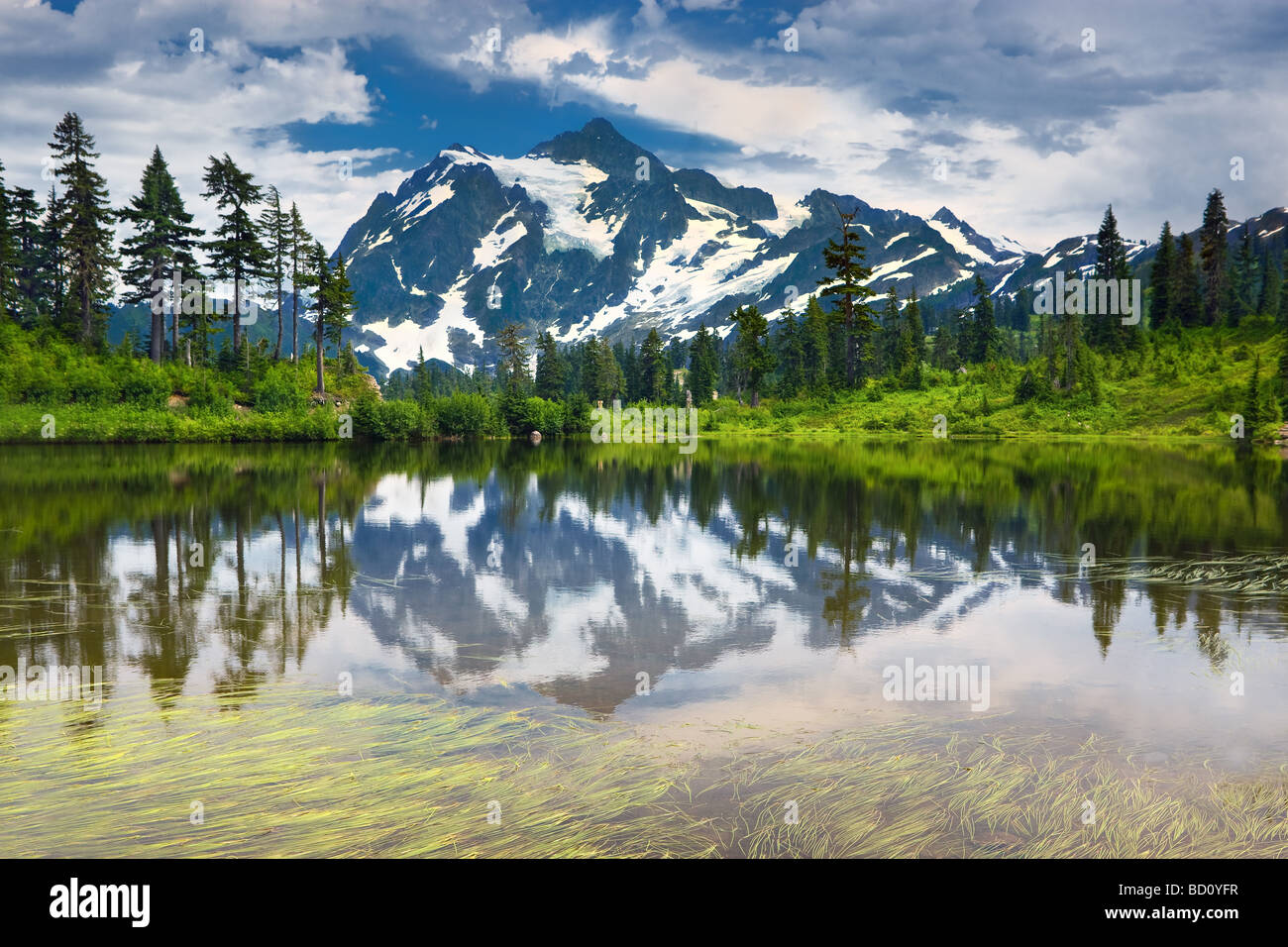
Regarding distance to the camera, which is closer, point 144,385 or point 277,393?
point 144,385

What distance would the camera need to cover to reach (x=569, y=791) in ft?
22.6

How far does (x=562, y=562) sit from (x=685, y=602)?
4541 millimetres

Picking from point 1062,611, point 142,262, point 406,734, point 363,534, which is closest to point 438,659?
point 406,734

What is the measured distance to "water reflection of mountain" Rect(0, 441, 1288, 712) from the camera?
37.4ft

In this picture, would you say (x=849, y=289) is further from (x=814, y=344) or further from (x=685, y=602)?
(x=685, y=602)

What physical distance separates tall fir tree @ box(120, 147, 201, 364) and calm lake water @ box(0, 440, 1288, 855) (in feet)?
169

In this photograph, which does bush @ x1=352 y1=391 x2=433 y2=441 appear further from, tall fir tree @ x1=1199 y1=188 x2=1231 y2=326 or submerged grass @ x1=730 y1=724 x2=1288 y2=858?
tall fir tree @ x1=1199 y1=188 x2=1231 y2=326

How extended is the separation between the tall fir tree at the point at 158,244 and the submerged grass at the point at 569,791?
76293 millimetres

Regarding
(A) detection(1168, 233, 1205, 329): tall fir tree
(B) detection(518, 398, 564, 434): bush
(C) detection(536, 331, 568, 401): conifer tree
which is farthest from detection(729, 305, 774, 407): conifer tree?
(A) detection(1168, 233, 1205, 329): tall fir tree

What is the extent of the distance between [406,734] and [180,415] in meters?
71.6

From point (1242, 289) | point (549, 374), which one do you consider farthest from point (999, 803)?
point (1242, 289)

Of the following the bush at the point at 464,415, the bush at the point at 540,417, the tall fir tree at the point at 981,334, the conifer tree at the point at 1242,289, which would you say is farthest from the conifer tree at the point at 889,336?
the bush at the point at 464,415

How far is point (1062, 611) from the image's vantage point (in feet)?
43.5
